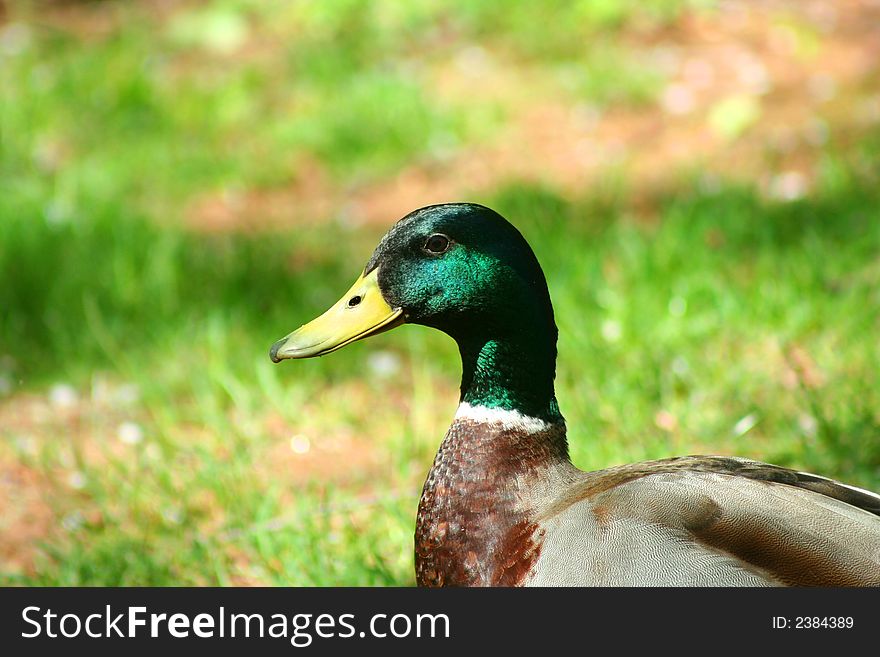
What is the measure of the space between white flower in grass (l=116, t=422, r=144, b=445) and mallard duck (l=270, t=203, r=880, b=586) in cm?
123

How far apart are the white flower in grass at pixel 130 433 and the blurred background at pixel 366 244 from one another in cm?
3

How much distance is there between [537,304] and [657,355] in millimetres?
1182

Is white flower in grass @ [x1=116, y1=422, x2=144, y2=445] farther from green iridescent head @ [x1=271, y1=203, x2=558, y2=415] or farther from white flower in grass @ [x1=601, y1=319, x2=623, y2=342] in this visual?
white flower in grass @ [x1=601, y1=319, x2=623, y2=342]

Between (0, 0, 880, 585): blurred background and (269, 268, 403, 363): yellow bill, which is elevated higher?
(0, 0, 880, 585): blurred background

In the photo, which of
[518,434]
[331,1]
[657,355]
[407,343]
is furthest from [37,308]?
[331,1]

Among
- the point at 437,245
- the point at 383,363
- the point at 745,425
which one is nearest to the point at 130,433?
the point at 383,363

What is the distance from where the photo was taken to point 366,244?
4.48 metres

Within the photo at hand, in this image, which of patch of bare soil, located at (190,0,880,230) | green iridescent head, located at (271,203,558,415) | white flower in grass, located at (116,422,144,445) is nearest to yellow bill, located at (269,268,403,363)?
green iridescent head, located at (271,203,558,415)

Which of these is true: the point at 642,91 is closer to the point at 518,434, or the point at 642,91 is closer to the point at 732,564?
the point at 518,434

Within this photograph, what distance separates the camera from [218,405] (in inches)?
136

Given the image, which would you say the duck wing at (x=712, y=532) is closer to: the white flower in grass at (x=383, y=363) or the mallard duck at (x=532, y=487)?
the mallard duck at (x=532, y=487)

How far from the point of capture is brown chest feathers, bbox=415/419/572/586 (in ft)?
6.68

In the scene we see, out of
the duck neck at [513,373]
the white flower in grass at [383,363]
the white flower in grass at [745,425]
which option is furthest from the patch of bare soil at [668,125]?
the duck neck at [513,373]

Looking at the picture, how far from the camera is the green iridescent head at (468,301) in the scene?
217 centimetres
